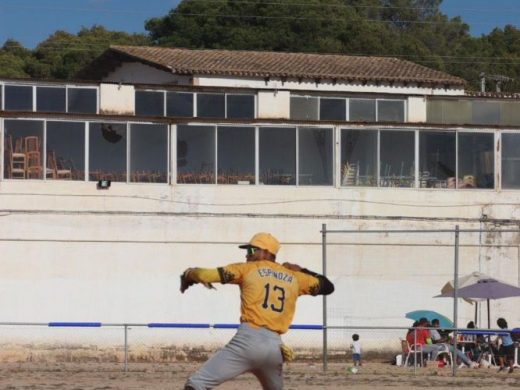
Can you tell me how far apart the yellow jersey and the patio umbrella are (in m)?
14.5

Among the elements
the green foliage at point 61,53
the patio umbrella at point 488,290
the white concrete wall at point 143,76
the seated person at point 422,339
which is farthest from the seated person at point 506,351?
the green foliage at point 61,53

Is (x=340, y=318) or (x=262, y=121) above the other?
(x=262, y=121)

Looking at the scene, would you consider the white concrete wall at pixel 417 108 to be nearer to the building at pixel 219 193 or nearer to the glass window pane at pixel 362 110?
the building at pixel 219 193

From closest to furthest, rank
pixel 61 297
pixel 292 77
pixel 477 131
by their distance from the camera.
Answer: pixel 61 297 < pixel 477 131 < pixel 292 77

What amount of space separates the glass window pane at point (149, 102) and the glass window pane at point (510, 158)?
29.7 feet

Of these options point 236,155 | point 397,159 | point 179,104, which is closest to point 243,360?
point 236,155

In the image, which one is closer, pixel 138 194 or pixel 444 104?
pixel 138 194

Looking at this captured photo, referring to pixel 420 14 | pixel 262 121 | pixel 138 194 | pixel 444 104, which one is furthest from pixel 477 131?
pixel 420 14

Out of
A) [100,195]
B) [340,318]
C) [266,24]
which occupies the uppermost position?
[266,24]

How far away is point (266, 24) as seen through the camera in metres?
76.1

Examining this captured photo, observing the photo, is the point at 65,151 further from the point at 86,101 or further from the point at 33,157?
the point at 86,101

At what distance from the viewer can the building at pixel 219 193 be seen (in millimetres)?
29375

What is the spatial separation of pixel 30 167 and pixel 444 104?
11.9 metres

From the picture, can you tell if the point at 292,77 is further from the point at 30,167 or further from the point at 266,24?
the point at 266,24
